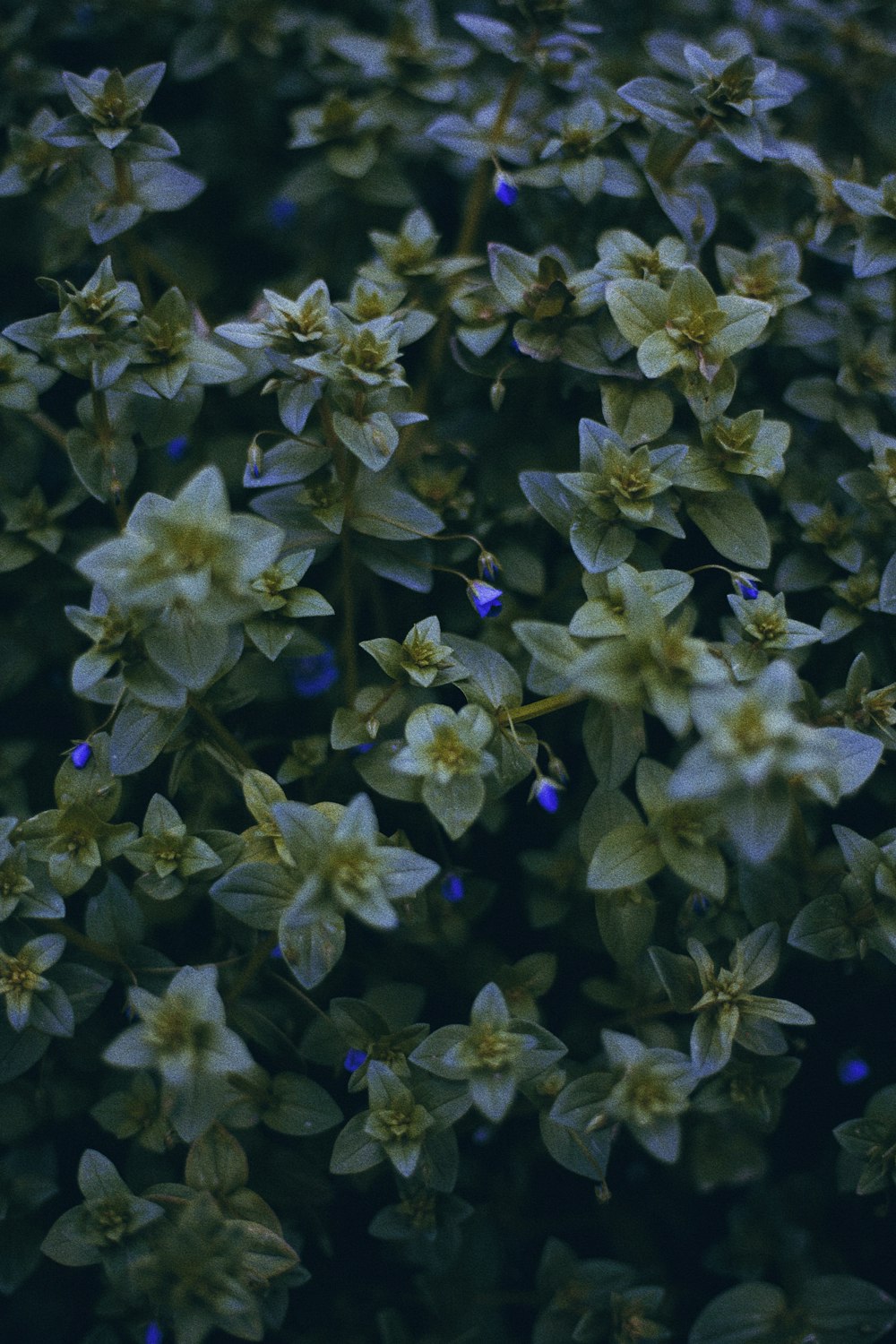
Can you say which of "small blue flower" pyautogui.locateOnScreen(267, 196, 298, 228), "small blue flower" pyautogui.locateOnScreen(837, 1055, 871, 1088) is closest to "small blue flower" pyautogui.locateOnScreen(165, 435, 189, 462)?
"small blue flower" pyautogui.locateOnScreen(267, 196, 298, 228)

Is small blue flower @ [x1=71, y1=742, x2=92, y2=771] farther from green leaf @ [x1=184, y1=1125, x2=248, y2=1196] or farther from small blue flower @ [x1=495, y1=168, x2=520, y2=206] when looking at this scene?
small blue flower @ [x1=495, y1=168, x2=520, y2=206]

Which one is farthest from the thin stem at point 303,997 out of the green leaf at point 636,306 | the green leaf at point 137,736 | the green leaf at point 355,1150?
the green leaf at point 636,306

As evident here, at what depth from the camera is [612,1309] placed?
201 centimetres

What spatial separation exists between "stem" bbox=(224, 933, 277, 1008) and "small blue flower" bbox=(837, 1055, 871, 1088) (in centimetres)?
120

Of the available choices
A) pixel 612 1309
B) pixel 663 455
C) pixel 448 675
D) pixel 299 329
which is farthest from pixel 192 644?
pixel 612 1309

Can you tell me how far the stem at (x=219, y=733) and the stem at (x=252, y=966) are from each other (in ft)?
1.05

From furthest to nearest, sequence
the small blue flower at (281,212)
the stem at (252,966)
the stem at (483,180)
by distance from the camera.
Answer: the small blue flower at (281,212) → the stem at (483,180) → the stem at (252,966)

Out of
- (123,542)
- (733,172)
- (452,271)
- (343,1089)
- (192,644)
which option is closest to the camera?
(123,542)

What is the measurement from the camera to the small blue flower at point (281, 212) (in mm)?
2984

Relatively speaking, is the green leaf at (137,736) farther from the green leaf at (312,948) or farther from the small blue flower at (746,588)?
the small blue flower at (746,588)

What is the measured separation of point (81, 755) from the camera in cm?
194

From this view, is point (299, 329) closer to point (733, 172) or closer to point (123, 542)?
point (123, 542)

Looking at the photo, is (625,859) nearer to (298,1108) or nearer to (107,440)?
(298,1108)

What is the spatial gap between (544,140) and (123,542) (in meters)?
1.49
